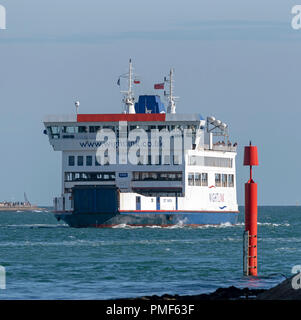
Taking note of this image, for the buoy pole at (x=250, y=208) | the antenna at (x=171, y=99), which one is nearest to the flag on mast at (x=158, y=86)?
the antenna at (x=171, y=99)

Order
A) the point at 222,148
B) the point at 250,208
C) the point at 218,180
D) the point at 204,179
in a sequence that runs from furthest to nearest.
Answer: the point at 222,148 < the point at 218,180 < the point at 204,179 < the point at 250,208

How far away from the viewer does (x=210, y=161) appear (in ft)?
278

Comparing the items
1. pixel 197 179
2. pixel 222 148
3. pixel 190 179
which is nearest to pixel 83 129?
pixel 190 179

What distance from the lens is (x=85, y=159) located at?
257ft

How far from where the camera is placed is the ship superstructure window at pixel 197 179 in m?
80.4

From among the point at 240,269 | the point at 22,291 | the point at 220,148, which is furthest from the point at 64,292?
the point at 220,148

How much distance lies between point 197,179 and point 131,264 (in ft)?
135

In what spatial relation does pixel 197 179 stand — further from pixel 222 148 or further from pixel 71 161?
pixel 71 161

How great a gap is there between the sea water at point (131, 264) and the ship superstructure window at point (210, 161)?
14.4 metres

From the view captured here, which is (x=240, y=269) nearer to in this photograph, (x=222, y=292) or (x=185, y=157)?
(x=222, y=292)

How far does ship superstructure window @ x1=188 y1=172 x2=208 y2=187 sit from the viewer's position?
8044 cm

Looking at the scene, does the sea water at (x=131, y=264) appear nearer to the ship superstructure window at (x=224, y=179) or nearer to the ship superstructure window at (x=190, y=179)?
the ship superstructure window at (x=190, y=179)

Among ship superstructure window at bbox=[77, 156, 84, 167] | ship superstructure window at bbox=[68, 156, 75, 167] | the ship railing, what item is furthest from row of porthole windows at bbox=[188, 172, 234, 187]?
ship superstructure window at bbox=[68, 156, 75, 167]

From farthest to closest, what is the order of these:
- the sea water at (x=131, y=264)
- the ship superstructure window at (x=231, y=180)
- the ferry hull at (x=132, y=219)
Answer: the ship superstructure window at (x=231, y=180), the ferry hull at (x=132, y=219), the sea water at (x=131, y=264)
